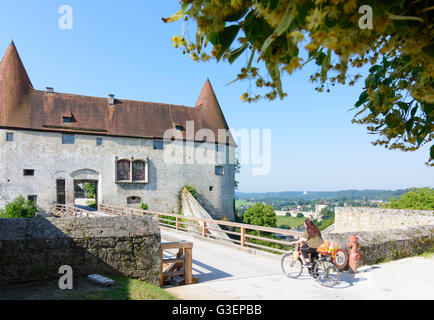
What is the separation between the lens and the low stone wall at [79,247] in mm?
5113

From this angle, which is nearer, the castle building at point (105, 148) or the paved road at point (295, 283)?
the paved road at point (295, 283)

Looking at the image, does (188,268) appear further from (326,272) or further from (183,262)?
(326,272)

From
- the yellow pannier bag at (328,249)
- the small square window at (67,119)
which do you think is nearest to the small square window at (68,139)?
the small square window at (67,119)

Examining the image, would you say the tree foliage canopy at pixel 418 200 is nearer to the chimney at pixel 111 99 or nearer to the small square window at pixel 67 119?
the chimney at pixel 111 99

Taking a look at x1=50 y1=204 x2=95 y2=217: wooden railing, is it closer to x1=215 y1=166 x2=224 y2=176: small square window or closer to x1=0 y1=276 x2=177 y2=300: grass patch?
x1=215 y1=166 x2=224 y2=176: small square window

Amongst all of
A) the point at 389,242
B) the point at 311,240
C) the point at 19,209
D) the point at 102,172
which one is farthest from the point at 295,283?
the point at 102,172

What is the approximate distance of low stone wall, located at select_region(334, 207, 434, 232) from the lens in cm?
1900

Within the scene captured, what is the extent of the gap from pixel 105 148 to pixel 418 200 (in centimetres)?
3151

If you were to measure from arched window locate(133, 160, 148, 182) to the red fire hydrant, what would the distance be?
25.5 metres

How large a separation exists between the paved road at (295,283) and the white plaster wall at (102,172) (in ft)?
74.4

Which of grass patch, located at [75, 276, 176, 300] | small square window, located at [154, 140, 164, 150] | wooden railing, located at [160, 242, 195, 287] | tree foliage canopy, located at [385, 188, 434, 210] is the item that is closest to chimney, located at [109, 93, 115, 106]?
small square window, located at [154, 140, 164, 150]

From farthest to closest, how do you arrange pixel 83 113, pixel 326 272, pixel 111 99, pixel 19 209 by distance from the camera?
Answer: pixel 111 99
pixel 83 113
pixel 19 209
pixel 326 272

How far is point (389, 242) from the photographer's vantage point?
8.56m
